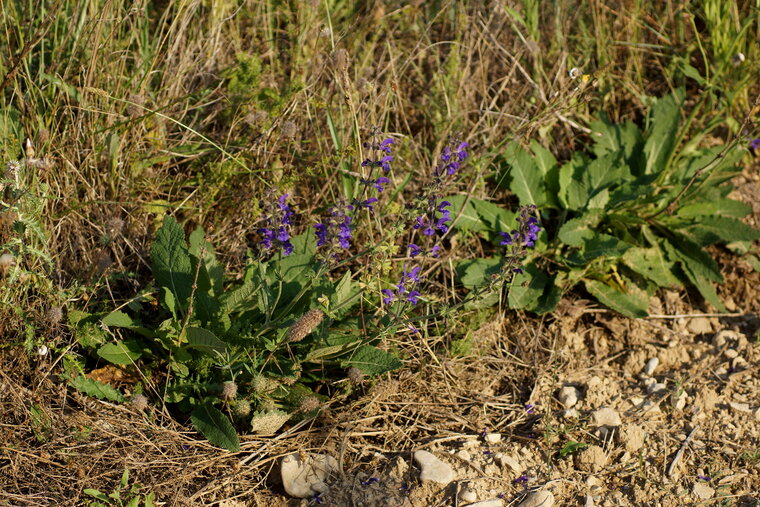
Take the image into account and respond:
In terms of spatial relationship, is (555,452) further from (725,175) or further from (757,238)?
(725,175)

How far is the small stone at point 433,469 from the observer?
256 cm

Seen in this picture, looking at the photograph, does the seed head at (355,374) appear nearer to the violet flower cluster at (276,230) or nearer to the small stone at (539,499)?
the violet flower cluster at (276,230)

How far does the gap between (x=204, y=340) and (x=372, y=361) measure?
0.59 metres

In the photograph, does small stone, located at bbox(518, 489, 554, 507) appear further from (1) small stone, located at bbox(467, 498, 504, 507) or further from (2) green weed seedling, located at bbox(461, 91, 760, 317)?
(2) green weed seedling, located at bbox(461, 91, 760, 317)

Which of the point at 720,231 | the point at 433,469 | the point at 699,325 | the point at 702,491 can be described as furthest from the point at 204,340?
the point at 720,231

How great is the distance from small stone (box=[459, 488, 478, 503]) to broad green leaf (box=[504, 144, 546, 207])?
1.53 m

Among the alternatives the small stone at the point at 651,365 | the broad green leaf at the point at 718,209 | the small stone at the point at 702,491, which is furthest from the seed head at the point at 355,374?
the broad green leaf at the point at 718,209

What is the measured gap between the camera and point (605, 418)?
287 cm

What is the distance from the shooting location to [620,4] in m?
4.35

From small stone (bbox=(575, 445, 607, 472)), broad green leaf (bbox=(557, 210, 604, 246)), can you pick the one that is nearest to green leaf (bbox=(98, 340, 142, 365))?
small stone (bbox=(575, 445, 607, 472))

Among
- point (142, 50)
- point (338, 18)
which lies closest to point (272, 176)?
point (142, 50)

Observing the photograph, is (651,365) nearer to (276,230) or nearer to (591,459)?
(591,459)

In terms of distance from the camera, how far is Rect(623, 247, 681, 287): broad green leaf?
11.5ft

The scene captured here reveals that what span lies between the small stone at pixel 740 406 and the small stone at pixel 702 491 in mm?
485
